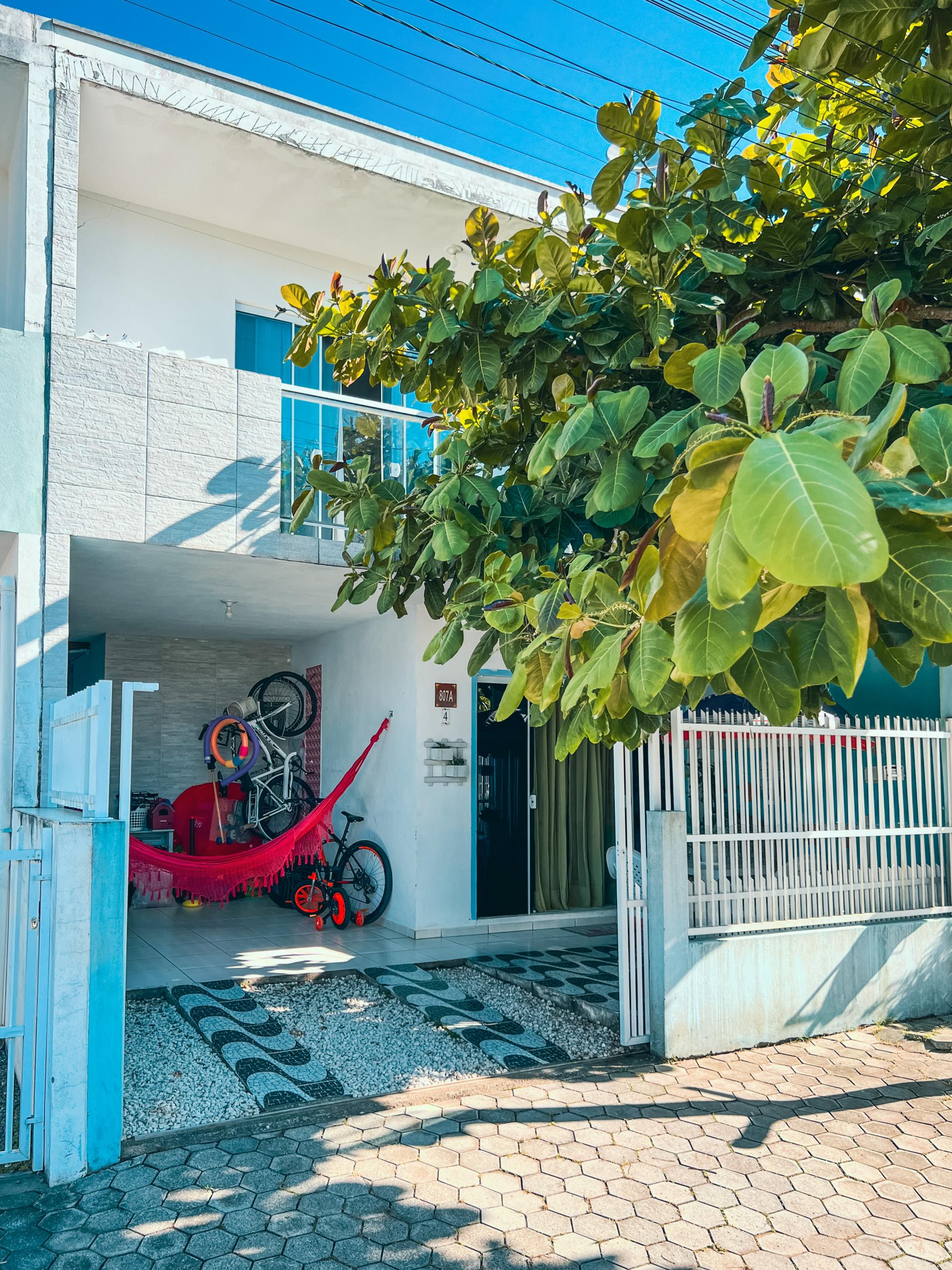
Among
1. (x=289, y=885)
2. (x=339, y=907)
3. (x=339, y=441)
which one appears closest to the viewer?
(x=339, y=441)

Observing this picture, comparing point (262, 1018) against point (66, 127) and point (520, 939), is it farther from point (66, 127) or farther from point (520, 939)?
point (66, 127)

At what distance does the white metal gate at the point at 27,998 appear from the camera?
319cm

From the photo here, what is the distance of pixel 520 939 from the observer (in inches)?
269

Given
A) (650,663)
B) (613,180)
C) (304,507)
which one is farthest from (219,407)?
(650,663)

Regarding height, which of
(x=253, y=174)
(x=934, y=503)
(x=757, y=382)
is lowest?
(x=934, y=503)

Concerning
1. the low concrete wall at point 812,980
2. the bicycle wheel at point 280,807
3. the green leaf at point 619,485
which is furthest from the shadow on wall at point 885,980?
the bicycle wheel at point 280,807

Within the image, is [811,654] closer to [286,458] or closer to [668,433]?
[668,433]

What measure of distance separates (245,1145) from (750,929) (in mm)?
2595

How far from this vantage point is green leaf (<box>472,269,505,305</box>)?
3053mm

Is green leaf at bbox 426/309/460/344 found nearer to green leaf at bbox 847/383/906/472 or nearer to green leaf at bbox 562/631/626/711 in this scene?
green leaf at bbox 562/631/626/711

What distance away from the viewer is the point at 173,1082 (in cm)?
391

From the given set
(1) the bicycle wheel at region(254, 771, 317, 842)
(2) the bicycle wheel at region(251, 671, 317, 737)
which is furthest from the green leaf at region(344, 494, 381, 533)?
(2) the bicycle wheel at region(251, 671, 317, 737)

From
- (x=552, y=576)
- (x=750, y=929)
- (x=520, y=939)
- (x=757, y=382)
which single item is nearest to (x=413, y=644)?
(x=520, y=939)

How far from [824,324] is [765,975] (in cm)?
306
